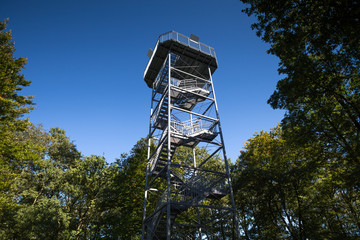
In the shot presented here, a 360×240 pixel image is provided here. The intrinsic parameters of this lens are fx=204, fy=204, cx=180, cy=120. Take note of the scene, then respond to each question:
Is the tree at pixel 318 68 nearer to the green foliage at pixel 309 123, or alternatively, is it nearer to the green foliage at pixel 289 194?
the green foliage at pixel 309 123

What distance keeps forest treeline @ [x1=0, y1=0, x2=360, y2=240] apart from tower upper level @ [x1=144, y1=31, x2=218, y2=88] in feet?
23.5

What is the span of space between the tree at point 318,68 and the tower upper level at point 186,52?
23.3 feet

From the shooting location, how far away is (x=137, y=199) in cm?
1803

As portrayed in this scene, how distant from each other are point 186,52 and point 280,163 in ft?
37.8

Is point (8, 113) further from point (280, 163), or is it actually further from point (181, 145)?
point (280, 163)

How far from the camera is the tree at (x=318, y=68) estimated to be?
7139 mm

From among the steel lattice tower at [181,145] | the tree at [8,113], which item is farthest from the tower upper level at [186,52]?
the tree at [8,113]

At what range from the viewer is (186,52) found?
16953 millimetres

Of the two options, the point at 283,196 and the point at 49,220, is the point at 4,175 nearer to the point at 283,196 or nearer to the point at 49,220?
the point at 49,220

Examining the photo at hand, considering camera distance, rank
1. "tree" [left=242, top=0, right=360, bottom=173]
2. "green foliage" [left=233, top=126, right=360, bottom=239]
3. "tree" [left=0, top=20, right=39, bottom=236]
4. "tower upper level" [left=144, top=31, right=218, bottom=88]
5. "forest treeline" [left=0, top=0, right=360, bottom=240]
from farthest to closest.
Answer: "tower upper level" [left=144, top=31, right=218, bottom=88] → "green foliage" [left=233, top=126, right=360, bottom=239] → "tree" [left=0, top=20, right=39, bottom=236] → "forest treeline" [left=0, top=0, right=360, bottom=240] → "tree" [left=242, top=0, right=360, bottom=173]

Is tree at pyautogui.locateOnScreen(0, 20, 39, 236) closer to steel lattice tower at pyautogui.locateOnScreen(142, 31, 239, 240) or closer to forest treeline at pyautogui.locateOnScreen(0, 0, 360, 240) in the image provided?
forest treeline at pyautogui.locateOnScreen(0, 0, 360, 240)

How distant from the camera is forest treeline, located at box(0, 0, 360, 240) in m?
8.37

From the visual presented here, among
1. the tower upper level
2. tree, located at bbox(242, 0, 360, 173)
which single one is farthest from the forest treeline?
the tower upper level

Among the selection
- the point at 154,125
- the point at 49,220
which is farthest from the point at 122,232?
the point at 154,125
